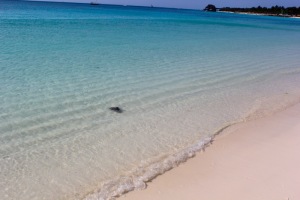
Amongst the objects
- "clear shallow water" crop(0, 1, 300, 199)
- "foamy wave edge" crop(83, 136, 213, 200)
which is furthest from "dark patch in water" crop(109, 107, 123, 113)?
"foamy wave edge" crop(83, 136, 213, 200)

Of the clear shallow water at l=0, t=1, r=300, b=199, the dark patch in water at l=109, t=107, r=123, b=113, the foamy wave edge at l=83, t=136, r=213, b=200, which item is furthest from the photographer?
the dark patch in water at l=109, t=107, r=123, b=113

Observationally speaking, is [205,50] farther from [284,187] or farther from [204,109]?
[284,187]

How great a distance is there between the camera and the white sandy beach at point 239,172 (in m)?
4.44

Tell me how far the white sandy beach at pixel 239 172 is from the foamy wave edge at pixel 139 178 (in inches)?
4.0

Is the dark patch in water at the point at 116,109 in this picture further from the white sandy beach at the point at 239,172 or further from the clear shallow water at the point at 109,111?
the white sandy beach at the point at 239,172

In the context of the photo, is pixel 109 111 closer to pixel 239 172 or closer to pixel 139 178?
pixel 139 178

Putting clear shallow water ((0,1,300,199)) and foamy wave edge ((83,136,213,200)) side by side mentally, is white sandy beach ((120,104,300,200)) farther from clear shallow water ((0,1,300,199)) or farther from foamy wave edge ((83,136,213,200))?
clear shallow water ((0,1,300,199))

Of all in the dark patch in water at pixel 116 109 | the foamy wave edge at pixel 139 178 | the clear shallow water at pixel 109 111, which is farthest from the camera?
the dark patch in water at pixel 116 109

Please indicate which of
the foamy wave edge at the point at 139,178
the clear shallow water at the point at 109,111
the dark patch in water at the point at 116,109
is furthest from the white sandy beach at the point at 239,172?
the dark patch in water at the point at 116,109

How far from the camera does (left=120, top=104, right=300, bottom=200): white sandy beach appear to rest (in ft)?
14.6

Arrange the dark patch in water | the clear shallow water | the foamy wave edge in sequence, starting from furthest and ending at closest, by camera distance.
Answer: the dark patch in water → the clear shallow water → the foamy wave edge

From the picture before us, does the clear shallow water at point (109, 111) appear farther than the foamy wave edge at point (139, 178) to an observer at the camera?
Yes

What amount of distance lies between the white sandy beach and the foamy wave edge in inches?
4.0

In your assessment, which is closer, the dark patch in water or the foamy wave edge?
the foamy wave edge
